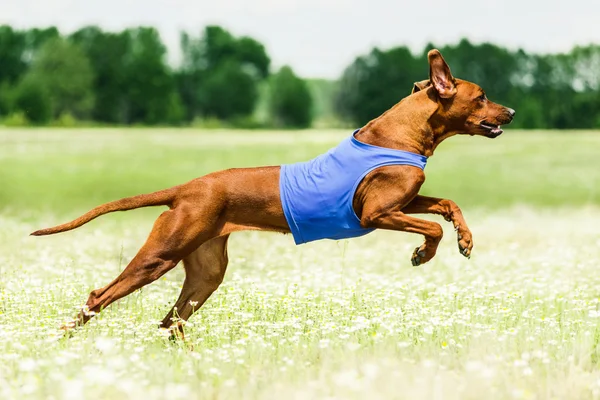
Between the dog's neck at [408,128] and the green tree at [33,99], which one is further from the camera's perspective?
the green tree at [33,99]

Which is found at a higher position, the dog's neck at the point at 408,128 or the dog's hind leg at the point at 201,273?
the dog's neck at the point at 408,128

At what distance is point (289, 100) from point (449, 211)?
3554 inches

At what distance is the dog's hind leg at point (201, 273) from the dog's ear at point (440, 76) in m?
2.47

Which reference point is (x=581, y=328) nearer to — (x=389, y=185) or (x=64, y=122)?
(x=389, y=185)

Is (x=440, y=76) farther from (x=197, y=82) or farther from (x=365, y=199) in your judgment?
(x=197, y=82)

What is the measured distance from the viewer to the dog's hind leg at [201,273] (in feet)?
26.9

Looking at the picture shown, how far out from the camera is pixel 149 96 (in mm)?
100188

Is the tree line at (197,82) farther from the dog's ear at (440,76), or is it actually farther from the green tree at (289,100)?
the dog's ear at (440,76)

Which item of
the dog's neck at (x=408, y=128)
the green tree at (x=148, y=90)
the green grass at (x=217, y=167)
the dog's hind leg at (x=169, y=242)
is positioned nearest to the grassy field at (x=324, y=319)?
the dog's hind leg at (x=169, y=242)

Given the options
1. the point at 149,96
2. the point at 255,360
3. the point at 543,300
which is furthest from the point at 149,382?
the point at 149,96

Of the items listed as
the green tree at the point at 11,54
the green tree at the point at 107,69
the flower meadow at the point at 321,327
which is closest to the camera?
the flower meadow at the point at 321,327

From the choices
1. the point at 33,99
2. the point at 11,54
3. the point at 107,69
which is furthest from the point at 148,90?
the point at 11,54

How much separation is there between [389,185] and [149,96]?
313 feet

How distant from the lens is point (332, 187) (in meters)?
7.57
